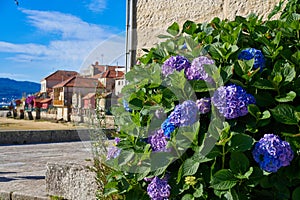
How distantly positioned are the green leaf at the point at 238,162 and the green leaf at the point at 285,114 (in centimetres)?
20

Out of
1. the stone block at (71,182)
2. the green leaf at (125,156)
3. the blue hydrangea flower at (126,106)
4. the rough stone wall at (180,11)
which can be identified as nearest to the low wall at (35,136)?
the rough stone wall at (180,11)

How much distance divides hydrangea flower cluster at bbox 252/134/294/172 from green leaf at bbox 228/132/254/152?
1.5 inches

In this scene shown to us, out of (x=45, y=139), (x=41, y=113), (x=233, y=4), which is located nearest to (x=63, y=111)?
(x=41, y=113)

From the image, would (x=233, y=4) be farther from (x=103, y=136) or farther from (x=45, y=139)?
(x=45, y=139)

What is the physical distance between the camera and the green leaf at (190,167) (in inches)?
53.7

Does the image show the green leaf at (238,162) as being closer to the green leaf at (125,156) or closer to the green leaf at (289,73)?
the green leaf at (289,73)

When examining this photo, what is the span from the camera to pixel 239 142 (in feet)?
4.33

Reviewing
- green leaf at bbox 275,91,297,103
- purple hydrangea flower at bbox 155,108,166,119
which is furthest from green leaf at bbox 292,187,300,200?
purple hydrangea flower at bbox 155,108,166,119

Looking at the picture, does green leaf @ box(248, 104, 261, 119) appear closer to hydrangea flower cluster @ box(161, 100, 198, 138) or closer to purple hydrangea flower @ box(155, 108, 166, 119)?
hydrangea flower cluster @ box(161, 100, 198, 138)

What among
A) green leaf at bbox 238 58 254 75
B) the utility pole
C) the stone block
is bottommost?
the stone block

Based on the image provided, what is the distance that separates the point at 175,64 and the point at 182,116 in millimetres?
251

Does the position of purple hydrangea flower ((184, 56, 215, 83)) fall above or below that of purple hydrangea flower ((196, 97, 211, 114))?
above

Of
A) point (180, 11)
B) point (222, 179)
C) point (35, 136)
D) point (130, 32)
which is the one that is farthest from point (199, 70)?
point (35, 136)

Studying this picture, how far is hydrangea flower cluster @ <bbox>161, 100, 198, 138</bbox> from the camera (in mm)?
1382
